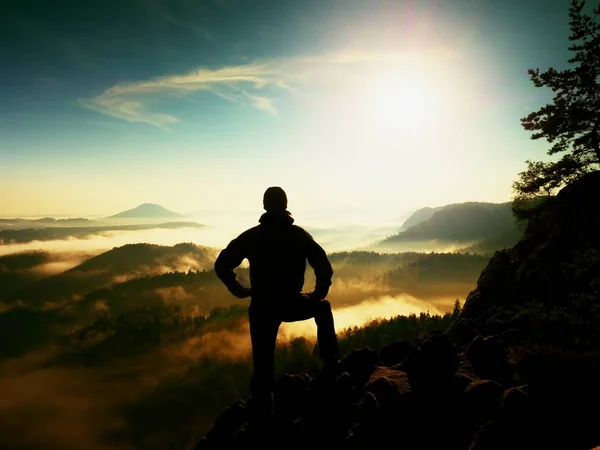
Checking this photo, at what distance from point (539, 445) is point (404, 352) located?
18.7 ft

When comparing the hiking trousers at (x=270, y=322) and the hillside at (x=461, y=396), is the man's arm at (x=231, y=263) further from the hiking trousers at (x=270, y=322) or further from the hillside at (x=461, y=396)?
the hillside at (x=461, y=396)

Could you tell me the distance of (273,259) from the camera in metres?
8.35

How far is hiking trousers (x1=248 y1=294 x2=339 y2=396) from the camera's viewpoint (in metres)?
8.21

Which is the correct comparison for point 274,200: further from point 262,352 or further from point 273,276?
point 262,352

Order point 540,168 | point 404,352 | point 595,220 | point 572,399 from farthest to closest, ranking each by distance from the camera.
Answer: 1. point 540,168
2. point 595,220
3. point 404,352
4. point 572,399

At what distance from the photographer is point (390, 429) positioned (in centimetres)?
816

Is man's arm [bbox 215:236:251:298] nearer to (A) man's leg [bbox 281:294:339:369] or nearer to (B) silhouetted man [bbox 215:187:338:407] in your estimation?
(B) silhouetted man [bbox 215:187:338:407]

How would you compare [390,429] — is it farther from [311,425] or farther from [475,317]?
[475,317]

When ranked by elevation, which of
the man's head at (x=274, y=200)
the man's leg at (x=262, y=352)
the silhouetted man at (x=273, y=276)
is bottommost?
the man's leg at (x=262, y=352)

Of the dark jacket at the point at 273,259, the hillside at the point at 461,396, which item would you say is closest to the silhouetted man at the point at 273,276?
the dark jacket at the point at 273,259

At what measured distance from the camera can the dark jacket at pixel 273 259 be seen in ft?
27.3

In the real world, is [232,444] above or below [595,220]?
below

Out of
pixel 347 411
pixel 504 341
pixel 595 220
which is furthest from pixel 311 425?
pixel 595 220

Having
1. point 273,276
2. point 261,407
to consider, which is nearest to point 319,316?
point 273,276
